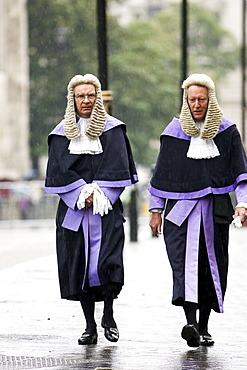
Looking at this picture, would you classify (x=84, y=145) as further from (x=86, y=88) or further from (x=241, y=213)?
(x=241, y=213)

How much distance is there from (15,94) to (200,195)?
49.5m

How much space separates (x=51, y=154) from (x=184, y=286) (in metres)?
1.36

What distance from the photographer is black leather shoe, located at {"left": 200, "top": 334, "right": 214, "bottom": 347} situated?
8.11 m

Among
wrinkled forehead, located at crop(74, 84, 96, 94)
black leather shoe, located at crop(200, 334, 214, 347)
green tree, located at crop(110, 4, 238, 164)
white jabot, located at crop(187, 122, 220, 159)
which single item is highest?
green tree, located at crop(110, 4, 238, 164)

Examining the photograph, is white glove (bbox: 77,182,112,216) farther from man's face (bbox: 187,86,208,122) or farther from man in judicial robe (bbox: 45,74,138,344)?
man's face (bbox: 187,86,208,122)

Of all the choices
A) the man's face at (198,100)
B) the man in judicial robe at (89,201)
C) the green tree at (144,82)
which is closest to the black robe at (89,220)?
the man in judicial robe at (89,201)

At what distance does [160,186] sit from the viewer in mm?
8258

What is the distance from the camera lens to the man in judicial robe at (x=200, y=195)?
26.5 feet

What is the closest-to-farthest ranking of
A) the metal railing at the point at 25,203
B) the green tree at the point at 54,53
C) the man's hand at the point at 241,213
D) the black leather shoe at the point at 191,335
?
1. the black leather shoe at the point at 191,335
2. the man's hand at the point at 241,213
3. the metal railing at the point at 25,203
4. the green tree at the point at 54,53

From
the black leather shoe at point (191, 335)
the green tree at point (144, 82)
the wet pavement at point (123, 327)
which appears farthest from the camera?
the green tree at point (144, 82)

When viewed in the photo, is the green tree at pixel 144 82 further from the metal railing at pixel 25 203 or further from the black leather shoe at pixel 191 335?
the black leather shoe at pixel 191 335

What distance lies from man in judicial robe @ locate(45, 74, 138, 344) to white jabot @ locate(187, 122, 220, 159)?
488 millimetres

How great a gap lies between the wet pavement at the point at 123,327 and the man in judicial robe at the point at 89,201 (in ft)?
1.20

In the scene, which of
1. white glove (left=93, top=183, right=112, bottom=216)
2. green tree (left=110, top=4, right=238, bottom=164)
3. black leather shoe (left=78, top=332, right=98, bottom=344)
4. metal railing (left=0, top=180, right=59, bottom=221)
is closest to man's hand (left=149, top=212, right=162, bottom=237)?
white glove (left=93, top=183, right=112, bottom=216)
